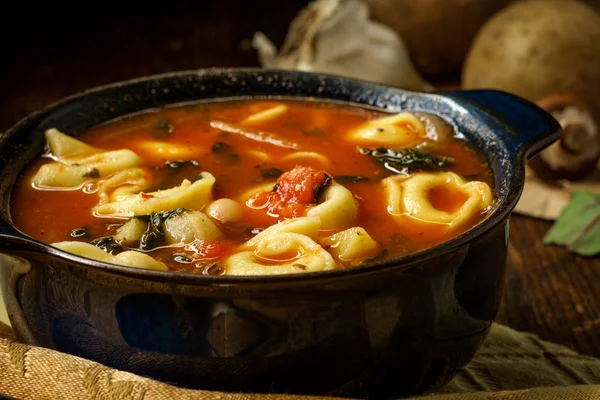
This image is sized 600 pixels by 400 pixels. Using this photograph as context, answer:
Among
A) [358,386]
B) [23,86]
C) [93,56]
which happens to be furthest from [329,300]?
[93,56]

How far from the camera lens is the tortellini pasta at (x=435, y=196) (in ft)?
8.57

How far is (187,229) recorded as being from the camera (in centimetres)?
246

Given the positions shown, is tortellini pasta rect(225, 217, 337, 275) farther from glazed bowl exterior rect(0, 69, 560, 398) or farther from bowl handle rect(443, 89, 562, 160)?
bowl handle rect(443, 89, 562, 160)

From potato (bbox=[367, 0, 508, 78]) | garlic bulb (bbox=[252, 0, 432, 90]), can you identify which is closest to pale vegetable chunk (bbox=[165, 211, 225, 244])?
garlic bulb (bbox=[252, 0, 432, 90])

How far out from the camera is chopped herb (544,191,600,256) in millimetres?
3955

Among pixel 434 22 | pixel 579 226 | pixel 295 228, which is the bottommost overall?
pixel 579 226

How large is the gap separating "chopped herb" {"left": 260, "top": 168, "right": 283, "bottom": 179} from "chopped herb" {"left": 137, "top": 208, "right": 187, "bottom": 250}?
468 millimetres

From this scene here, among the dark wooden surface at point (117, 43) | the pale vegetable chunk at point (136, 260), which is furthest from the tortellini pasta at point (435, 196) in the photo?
the dark wooden surface at point (117, 43)

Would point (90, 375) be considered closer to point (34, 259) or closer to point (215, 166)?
point (34, 259)

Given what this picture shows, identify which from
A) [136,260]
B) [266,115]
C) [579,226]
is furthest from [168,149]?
[579,226]

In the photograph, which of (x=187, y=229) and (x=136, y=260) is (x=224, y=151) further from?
(x=136, y=260)

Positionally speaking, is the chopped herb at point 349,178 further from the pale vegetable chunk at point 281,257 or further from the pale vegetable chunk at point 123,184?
the pale vegetable chunk at point 123,184

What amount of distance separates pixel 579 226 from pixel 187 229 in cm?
227

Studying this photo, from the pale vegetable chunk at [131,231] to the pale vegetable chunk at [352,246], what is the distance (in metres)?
0.53
